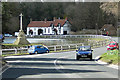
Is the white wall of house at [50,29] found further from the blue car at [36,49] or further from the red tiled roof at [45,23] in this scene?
the blue car at [36,49]

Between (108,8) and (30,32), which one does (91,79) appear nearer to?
(108,8)

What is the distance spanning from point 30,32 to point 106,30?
36.7m

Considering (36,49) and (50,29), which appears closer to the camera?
(36,49)

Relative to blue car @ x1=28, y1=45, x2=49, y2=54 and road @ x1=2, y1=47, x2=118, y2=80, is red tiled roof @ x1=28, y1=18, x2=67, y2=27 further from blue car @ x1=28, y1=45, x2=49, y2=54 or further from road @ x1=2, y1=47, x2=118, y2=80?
road @ x1=2, y1=47, x2=118, y2=80

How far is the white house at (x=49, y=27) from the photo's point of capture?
392 ft

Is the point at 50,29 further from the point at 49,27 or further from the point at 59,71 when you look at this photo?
the point at 59,71

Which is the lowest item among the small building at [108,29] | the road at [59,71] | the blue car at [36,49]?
the road at [59,71]

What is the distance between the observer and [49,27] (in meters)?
119

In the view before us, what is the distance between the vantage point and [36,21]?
12169 centimetres

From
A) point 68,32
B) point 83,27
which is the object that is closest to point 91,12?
point 83,27

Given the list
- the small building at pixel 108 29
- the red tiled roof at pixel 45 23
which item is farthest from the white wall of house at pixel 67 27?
the small building at pixel 108 29

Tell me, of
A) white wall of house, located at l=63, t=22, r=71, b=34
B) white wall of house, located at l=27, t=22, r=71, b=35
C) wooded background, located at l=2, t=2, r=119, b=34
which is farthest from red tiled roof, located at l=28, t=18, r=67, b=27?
wooded background, located at l=2, t=2, r=119, b=34

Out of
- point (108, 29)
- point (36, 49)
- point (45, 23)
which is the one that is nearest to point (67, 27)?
point (45, 23)

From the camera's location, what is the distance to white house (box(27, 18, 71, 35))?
11956 centimetres
